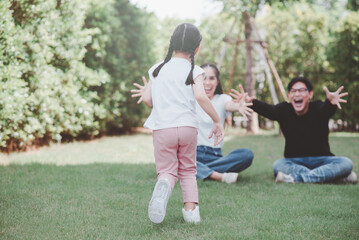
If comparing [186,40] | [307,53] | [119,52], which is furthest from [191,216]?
[307,53]

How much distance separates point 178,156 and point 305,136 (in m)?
2.40

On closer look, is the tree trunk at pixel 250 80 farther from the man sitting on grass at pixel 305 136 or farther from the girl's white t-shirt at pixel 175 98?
the girl's white t-shirt at pixel 175 98

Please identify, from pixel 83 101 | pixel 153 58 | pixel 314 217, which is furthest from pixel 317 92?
pixel 314 217

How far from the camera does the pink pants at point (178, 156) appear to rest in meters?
2.90

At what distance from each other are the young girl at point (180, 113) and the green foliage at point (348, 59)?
9844 mm

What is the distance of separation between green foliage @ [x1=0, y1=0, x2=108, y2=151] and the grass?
886 mm

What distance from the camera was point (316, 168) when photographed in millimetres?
4641

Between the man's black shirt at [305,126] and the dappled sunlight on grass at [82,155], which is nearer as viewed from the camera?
the man's black shirt at [305,126]

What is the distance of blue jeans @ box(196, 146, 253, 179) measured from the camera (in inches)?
184

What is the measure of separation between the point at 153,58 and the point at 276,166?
7365 mm

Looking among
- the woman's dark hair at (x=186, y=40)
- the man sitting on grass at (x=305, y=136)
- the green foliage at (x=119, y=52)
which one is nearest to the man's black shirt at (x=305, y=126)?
the man sitting on grass at (x=305, y=136)

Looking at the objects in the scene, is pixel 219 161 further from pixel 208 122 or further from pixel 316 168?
pixel 316 168

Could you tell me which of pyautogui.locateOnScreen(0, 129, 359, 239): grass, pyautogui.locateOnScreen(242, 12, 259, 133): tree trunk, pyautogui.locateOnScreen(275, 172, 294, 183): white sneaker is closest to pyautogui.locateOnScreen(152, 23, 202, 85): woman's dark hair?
pyautogui.locateOnScreen(0, 129, 359, 239): grass

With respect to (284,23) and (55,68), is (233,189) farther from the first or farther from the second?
(284,23)
